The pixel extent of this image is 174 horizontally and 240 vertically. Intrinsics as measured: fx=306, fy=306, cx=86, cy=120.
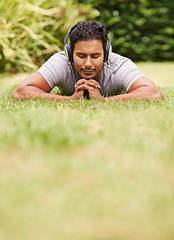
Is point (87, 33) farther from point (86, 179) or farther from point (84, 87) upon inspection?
point (86, 179)

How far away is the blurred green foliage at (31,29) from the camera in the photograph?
5645 millimetres

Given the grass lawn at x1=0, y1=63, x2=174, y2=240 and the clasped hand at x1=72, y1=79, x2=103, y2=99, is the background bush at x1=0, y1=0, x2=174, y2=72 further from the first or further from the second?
the grass lawn at x1=0, y1=63, x2=174, y2=240

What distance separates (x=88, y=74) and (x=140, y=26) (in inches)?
267

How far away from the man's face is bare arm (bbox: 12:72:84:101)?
231 millimetres

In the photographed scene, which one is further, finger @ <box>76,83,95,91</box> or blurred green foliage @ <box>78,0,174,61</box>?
blurred green foliage @ <box>78,0,174,61</box>

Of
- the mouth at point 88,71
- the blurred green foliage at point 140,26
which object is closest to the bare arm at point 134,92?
the mouth at point 88,71

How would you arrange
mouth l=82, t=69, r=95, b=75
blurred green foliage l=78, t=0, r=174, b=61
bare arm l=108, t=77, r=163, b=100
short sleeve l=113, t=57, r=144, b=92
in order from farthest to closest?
1. blurred green foliage l=78, t=0, r=174, b=61
2. short sleeve l=113, t=57, r=144, b=92
3. mouth l=82, t=69, r=95, b=75
4. bare arm l=108, t=77, r=163, b=100

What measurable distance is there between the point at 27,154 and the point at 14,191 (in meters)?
0.30

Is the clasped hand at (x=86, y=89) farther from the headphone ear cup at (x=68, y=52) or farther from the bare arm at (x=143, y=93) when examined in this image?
the headphone ear cup at (x=68, y=52)

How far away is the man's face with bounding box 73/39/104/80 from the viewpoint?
284 cm

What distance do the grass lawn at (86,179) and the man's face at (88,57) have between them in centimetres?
120

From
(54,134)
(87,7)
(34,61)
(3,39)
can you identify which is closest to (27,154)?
(54,134)

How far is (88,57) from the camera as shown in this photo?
2.84 metres

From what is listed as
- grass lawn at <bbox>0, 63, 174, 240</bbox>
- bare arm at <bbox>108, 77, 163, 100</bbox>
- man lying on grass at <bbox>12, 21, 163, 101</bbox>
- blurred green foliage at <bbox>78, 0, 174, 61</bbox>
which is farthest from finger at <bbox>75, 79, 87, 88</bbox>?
blurred green foliage at <bbox>78, 0, 174, 61</bbox>
